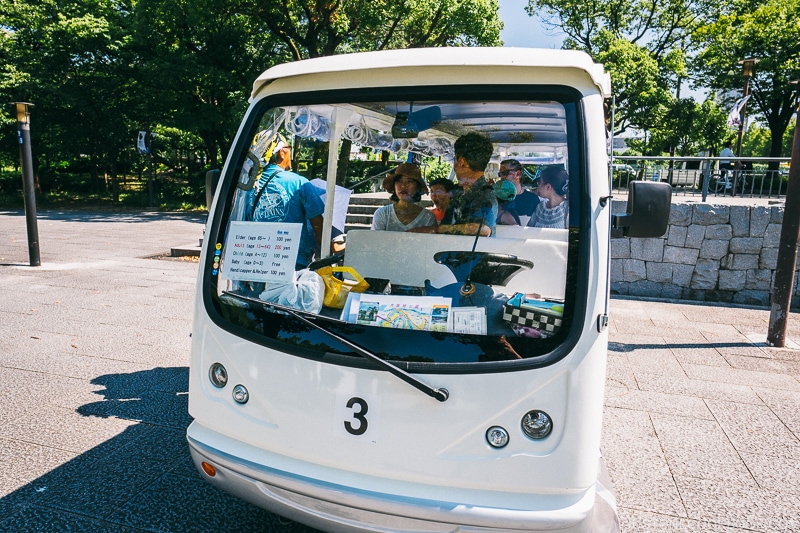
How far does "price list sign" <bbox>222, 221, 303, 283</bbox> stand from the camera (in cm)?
244

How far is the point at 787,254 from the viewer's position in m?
5.88

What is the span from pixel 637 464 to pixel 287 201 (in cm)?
269

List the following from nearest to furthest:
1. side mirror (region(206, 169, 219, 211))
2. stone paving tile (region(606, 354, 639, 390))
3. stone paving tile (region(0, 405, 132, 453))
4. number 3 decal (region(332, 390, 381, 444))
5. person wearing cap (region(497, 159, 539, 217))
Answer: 1. number 3 decal (region(332, 390, 381, 444))
2. person wearing cap (region(497, 159, 539, 217))
3. side mirror (region(206, 169, 219, 211))
4. stone paving tile (region(0, 405, 132, 453))
5. stone paving tile (region(606, 354, 639, 390))

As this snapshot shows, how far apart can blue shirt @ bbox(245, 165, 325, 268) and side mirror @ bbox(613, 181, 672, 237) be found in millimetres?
1415

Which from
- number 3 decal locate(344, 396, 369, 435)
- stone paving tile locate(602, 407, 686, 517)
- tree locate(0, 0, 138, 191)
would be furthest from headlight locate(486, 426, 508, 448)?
tree locate(0, 0, 138, 191)

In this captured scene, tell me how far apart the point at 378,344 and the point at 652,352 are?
4558 mm

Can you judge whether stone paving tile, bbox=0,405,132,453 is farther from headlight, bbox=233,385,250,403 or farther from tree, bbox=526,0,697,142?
tree, bbox=526,0,697,142

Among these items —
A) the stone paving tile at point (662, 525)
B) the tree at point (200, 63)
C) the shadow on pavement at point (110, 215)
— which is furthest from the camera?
the tree at point (200, 63)

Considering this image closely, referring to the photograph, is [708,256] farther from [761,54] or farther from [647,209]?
[761,54]

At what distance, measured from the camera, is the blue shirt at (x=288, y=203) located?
8.56 ft

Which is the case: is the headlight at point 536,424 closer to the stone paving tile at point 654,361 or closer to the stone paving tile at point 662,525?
the stone paving tile at point 662,525

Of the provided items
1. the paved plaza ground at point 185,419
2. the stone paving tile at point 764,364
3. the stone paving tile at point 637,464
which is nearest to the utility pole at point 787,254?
the paved plaza ground at point 185,419

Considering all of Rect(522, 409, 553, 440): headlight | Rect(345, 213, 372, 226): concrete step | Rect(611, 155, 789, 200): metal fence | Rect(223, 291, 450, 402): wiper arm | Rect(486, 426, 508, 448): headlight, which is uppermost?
Rect(611, 155, 789, 200): metal fence

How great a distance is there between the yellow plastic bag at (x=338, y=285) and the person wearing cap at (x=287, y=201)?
13 centimetres
